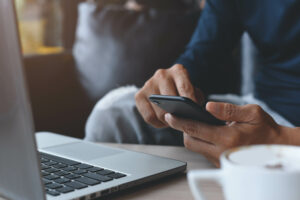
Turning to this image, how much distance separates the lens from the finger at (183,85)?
811 millimetres

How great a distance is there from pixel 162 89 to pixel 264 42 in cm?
51

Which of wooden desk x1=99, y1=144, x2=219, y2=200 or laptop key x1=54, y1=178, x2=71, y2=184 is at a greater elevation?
laptop key x1=54, y1=178, x2=71, y2=184

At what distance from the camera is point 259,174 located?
1.11 ft

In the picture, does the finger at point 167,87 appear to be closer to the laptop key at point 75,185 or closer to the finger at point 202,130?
the finger at point 202,130

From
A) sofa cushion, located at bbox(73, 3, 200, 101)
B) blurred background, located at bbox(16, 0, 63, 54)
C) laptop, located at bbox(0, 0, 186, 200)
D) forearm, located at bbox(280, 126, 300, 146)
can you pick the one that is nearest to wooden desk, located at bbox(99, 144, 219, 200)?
laptop, located at bbox(0, 0, 186, 200)

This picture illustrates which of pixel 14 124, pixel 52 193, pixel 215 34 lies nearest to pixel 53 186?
pixel 52 193

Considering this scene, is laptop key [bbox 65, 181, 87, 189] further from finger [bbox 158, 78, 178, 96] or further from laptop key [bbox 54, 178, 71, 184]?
finger [bbox 158, 78, 178, 96]

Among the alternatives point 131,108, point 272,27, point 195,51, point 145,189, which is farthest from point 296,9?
point 145,189

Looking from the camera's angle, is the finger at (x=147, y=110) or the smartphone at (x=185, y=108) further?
the finger at (x=147, y=110)

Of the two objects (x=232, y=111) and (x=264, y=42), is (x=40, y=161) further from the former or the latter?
(x=264, y=42)

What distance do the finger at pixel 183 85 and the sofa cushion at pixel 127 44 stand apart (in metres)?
0.74

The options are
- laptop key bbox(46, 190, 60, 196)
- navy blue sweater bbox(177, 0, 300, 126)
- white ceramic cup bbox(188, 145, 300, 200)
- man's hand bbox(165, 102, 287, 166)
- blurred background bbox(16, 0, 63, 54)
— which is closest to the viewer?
white ceramic cup bbox(188, 145, 300, 200)

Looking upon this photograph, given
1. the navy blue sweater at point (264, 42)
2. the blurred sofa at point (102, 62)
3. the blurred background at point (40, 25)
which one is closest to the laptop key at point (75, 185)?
the navy blue sweater at point (264, 42)

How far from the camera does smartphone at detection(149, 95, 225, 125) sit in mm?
577
